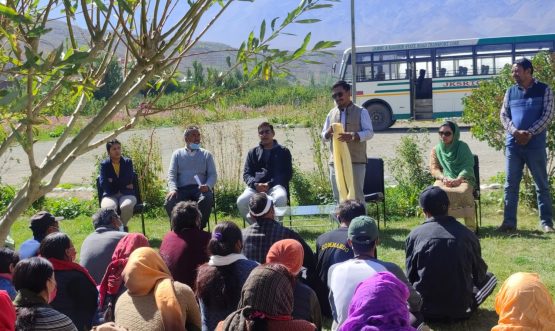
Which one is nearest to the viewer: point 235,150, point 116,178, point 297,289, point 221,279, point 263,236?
point 221,279

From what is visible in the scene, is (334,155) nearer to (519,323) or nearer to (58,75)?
(519,323)

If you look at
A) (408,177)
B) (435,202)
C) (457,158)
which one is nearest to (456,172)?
(457,158)

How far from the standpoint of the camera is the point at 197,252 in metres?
5.29

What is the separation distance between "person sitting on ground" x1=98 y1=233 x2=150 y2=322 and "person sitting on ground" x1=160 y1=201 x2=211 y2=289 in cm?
51

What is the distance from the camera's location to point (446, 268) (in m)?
5.24

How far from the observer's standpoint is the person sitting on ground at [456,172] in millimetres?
8094

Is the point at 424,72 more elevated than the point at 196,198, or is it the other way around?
the point at 424,72

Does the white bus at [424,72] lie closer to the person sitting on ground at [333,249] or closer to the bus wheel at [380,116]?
the bus wheel at [380,116]

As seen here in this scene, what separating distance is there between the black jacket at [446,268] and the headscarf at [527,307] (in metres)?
1.50

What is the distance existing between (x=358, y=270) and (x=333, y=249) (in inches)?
39.3

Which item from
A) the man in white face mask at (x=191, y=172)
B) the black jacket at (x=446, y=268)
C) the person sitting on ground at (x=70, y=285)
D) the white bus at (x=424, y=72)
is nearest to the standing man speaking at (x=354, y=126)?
the man in white face mask at (x=191, y=172)

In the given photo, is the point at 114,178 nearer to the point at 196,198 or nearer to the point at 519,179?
the point at 196,198

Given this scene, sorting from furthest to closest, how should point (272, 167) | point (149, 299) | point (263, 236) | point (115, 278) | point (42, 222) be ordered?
point (272, 167) < point (42, 222) < point (263, 236) < point (115, 278) < point (149, 299)

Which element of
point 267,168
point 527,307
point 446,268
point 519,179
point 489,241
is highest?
point 267,168
